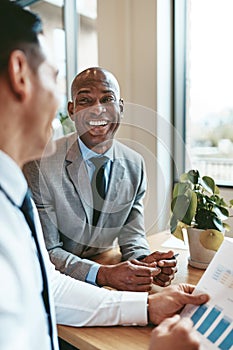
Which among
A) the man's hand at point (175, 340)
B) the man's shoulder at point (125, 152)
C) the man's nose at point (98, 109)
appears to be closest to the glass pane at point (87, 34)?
the man's shoulder at point (125, 152)

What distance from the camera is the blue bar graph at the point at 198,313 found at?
70cm

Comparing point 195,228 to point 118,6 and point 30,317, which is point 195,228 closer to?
point 30,317

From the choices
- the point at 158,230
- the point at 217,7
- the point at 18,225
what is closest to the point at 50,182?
the point at 18,225

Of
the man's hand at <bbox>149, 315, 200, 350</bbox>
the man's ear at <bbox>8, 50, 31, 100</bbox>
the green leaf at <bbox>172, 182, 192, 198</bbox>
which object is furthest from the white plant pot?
the man's ear at <bbox>8, 50, 31, 100</bbox>

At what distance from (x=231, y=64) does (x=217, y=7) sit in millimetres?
296

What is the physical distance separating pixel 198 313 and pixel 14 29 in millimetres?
621

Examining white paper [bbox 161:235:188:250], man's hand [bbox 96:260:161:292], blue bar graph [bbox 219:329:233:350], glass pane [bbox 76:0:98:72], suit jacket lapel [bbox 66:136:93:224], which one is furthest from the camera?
glass pane [bbox 76:0:98:72]

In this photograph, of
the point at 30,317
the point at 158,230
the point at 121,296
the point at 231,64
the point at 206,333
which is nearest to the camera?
the point at 30,317

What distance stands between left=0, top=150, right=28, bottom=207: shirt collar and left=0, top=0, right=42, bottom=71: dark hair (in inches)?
4.6

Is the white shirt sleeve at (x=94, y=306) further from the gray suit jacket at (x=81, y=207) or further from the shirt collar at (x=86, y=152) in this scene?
the shirt collar at (x=86, y=152)

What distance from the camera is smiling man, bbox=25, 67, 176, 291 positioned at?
96 cm

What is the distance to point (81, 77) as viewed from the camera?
1.04m

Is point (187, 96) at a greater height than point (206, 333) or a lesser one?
greater

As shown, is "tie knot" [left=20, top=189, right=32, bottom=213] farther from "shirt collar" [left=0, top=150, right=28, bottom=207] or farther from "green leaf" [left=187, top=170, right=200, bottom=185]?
"green leaf" [left=187, top=170, right=200, bottom=185]
